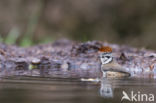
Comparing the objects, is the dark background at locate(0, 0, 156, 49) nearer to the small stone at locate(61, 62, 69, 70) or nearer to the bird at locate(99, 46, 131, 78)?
the small stone at locate(61, 62, 69, 70)

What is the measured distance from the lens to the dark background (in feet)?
45.4

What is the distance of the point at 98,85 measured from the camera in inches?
224

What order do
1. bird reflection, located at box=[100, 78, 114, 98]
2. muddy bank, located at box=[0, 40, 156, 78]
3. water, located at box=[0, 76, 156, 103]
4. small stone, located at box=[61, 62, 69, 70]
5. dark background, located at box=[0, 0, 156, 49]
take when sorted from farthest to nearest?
dark background, located at box=[0, 0, 156, 49], small stone, located at box=[61, 62, 69, 70], muddy bank, located at box=[0, 40, 156, 78], bird reflection, located at box=[100, 78, 114, 98], water, located at box=[0, 76, 156, 103]

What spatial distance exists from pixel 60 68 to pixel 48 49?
3.81 ft

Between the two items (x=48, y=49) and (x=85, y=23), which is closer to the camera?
(x=48, y=49)

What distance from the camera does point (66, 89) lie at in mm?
5332

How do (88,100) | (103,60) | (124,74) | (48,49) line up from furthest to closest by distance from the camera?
(48,49), (103,60), (124,74), (88,100)

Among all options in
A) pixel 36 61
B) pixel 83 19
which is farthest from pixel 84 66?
pixel 83 19

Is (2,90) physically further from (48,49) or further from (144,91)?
(48,49)

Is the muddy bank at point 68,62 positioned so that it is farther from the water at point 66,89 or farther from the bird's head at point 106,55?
the water at point 66,89

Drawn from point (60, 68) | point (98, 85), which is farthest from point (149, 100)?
point (60, 68)

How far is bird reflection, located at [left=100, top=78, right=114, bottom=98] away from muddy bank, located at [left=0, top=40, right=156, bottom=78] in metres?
0.95

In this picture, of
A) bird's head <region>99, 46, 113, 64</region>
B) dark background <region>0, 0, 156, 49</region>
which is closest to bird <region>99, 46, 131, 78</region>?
bird's head <region>99, 46, 113, 64</region>

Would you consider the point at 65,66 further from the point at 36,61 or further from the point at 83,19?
the point at 83,19
